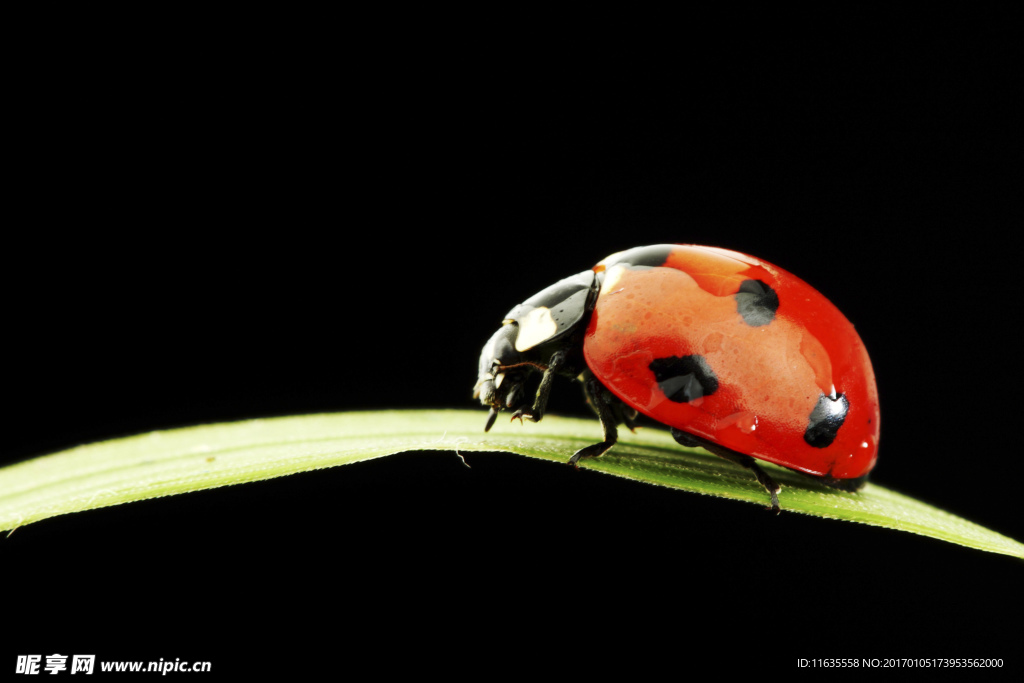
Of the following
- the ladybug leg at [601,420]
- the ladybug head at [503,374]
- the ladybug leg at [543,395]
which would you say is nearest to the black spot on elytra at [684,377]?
the ladybug leg at [601,420]

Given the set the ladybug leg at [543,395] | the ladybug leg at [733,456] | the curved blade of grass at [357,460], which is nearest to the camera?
the curved blade of grass at [357,460]

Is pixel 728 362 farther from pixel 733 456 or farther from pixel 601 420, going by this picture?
pixel 601 420

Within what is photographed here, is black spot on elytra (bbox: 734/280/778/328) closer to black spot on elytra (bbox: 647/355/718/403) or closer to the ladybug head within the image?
black spot on elytra (bbox: 647/355/718/403)

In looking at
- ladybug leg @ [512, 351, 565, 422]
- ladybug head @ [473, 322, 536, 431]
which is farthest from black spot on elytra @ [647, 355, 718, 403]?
ladybug head @ [473, 322, 536, 431]

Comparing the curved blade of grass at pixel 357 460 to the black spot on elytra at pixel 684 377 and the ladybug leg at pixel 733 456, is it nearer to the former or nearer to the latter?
the ladybug leg at pixel 733 456

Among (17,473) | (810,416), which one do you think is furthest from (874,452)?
(17,473)

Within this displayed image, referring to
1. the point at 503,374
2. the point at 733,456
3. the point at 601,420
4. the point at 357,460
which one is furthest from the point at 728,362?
the point at 357,460
